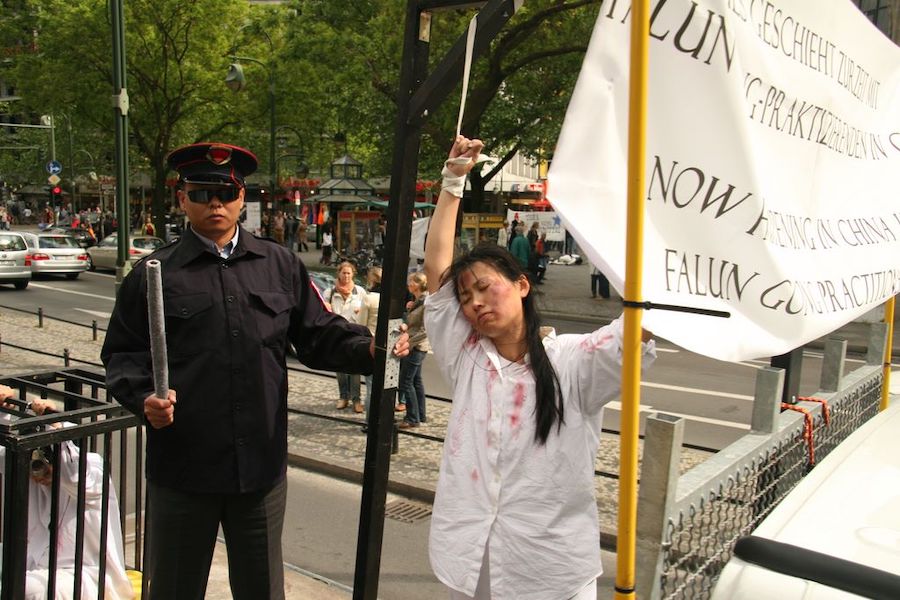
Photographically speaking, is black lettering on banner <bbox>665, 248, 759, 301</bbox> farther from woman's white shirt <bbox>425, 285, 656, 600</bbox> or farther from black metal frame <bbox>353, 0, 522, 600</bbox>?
black metal frame <bbox>353, 0, 522, 600</bbox>

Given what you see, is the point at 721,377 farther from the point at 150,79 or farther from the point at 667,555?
the point at 150,79

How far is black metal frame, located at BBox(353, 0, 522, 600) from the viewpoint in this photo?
2373 mm

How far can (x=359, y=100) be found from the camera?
2328 cm

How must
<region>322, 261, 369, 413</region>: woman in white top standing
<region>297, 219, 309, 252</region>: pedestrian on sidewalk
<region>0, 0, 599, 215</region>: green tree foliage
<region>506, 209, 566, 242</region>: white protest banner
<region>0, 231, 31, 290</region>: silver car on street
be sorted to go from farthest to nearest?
<region>297, 219, 309, 252</region>: pedestrian on sidewalk
<region>506, 209, 566, 242</region>: white protest banner
<region>0, 231, 31, 290</region>: silver car on street
<region>0, 0, 599, 215</region>: green tree foliage
<region>322, 261, 369, 413</region>: woman in white top standing

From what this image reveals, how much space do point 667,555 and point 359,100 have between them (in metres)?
22.4

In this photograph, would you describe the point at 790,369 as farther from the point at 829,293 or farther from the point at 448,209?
the point at 448,209

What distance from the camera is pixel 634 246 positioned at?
1.71 meters

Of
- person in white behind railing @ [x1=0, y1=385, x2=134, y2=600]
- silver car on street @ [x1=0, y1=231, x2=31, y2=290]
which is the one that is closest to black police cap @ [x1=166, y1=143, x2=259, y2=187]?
person in white behind railing @ [x1=0, y1=385, x2=134, y2=600]

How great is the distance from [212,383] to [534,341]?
1023mm

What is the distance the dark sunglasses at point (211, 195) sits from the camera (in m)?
2.60

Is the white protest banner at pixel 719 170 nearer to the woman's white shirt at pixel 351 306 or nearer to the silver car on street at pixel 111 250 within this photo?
the woman's white shirt at pixel 351 306

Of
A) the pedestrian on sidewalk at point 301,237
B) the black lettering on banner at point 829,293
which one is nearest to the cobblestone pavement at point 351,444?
the black lettering on banner at point 829,293

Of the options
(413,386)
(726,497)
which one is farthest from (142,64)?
(726,497)

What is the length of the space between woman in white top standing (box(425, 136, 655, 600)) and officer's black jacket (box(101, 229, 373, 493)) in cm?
68
